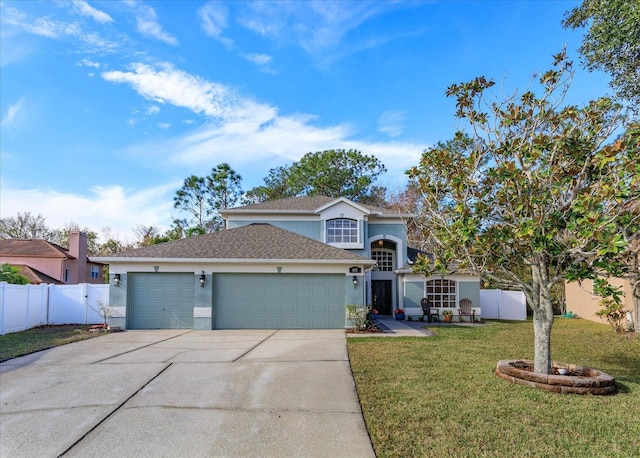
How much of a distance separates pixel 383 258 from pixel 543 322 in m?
13.2

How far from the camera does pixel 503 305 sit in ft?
66.7

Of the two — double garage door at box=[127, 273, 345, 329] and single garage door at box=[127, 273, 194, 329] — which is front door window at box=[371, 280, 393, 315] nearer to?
double garage door at box=[127, 273, 345, 329]

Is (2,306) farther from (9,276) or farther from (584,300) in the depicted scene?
(584,300)

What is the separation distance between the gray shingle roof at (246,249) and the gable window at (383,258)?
5560mm

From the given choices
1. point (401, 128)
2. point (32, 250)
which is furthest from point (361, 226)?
point (32, 250)

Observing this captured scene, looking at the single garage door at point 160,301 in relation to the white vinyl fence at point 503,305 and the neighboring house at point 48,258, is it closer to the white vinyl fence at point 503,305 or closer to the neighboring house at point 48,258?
the neighboring house at point 48,258

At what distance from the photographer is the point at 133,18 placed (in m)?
10.8

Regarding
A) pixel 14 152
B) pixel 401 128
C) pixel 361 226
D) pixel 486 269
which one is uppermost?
pixel 401 128

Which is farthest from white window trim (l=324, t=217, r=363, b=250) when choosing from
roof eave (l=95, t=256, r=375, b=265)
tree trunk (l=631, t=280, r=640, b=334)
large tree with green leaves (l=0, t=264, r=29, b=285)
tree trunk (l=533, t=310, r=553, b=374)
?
large tree with green leaves (l=0, t=264, r=29, b=285)

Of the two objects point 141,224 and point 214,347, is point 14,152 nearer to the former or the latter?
point 214,347

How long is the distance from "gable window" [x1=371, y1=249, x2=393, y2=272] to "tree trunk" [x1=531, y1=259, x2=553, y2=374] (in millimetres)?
12947

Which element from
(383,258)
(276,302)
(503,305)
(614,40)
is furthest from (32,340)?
(503,305)

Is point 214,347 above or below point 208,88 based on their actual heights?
below

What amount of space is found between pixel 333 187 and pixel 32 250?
71.6 ft
